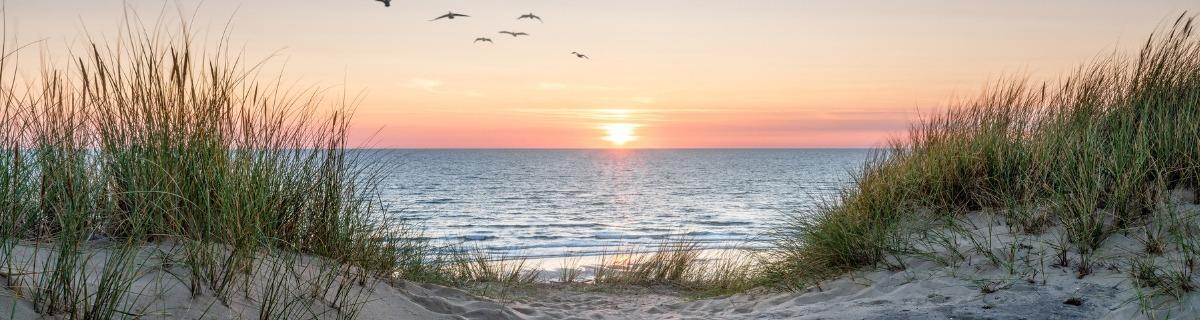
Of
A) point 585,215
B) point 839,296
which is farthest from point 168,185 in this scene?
point 585,215

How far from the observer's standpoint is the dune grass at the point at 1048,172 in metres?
5.05

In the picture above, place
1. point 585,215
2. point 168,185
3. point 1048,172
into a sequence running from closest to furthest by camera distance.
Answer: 1. point 168,185
2. point 1048,172
3. point 585,215

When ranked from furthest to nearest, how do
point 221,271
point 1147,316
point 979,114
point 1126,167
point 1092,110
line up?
point 979,114
point 1092,110
point 1126,167
point 1147,316
point 221,271

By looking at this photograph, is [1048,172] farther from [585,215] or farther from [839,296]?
[585,215]

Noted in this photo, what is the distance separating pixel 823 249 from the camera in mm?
6238

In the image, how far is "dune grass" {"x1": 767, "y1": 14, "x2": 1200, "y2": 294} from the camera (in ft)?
16.6

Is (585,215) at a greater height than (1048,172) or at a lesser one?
lesser

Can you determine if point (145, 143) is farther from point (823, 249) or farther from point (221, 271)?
point (823, 249)

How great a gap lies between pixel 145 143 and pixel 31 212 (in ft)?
1.91

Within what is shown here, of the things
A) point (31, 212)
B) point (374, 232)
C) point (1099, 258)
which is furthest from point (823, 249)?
point (31, 212)

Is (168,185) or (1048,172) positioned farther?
(1048,172)

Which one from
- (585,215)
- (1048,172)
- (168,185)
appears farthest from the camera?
(585,215)

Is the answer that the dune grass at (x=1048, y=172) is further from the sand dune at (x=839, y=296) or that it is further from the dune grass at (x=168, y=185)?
the dune grass at (x=168, y=185)

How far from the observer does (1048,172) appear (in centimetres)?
577
